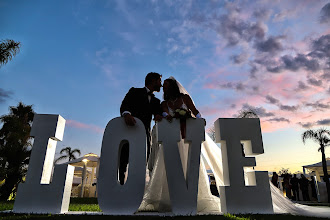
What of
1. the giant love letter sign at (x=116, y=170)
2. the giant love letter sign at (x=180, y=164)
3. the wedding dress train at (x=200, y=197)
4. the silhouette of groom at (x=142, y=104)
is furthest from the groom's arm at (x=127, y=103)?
the wedding dress train at (x=200, y=197)

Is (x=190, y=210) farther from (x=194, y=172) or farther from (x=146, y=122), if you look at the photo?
(x=146, y=122)

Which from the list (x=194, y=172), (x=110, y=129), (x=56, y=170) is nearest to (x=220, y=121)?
(x=194, y=172)

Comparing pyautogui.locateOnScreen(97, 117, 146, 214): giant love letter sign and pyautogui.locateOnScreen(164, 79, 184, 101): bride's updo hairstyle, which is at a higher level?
pyautogui.locateOnScreen(164, 79, 184, 101): bride's updo hairstyle

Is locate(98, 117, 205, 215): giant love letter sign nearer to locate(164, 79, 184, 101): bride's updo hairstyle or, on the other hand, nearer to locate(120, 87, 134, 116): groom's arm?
locate(120, 87, 134, 116): groom's arm

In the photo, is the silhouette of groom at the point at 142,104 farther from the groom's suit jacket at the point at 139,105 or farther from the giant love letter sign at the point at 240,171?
the giant love letter sign at the point at 240,171

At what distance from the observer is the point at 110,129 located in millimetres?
3793

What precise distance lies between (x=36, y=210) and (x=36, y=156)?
901mm

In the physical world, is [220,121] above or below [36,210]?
above

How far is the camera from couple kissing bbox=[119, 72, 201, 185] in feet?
13.6

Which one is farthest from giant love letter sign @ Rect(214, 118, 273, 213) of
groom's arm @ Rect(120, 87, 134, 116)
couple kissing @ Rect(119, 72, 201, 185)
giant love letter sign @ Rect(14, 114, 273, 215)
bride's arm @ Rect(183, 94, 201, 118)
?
groom's arm @ Rect(120, 87, 134, 116)

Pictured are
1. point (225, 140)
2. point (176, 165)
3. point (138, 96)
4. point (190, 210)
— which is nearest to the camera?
point (190, 210)

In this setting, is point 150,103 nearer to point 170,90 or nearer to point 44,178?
point 170,90

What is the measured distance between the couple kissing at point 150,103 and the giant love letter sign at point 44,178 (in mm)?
1040

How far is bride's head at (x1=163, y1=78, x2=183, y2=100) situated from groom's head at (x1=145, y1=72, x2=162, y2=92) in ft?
0.57
